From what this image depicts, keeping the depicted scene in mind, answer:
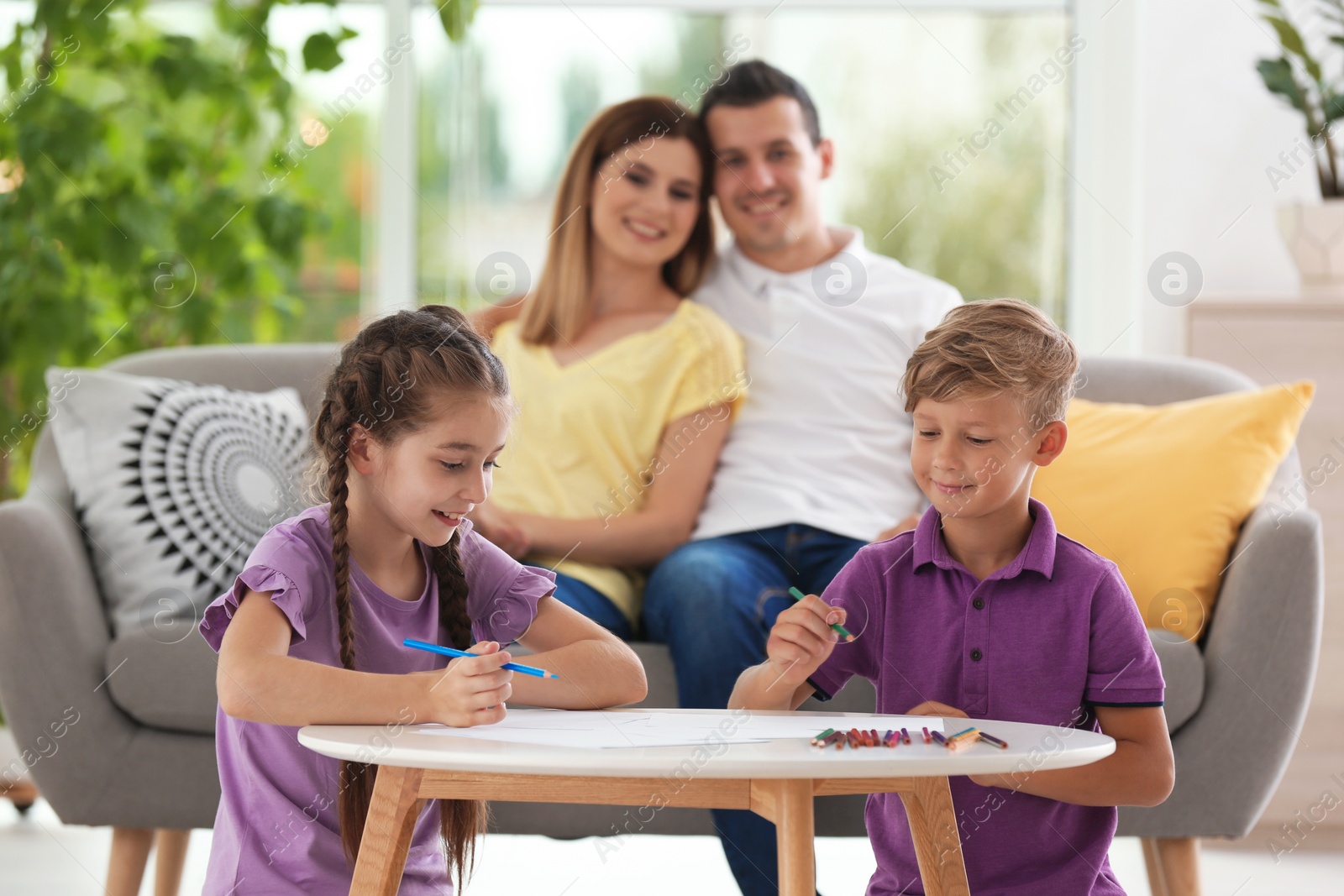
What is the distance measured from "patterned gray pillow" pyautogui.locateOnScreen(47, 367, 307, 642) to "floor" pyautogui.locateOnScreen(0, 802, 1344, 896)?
0.54 meters

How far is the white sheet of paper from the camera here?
90cm

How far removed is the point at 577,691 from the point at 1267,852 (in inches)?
69.6

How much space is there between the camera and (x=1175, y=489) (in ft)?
6.15

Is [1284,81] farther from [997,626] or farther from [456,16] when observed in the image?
[997,626]

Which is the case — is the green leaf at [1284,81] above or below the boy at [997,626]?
above

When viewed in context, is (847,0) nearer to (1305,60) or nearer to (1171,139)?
(1171,139)

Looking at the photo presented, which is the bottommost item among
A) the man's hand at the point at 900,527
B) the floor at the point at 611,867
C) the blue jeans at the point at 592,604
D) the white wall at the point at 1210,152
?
the floor at the point at 611,867

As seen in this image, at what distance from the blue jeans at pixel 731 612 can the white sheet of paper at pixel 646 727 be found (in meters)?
0.52

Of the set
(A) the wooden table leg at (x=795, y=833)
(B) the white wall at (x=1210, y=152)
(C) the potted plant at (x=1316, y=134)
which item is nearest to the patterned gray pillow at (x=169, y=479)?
(A) the wooden table leg at (x=795, y=833)

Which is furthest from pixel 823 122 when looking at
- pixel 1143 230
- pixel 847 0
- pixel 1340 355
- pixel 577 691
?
pixel 577 691

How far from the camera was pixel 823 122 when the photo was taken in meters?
2.98

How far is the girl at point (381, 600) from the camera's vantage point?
1119 millimetres

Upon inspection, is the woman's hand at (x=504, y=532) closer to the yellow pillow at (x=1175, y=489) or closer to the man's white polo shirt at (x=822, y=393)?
the man's white polo shirt at (x=822, y=393)

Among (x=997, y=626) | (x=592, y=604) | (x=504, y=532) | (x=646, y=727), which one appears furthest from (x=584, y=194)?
(x=646, y=727)
